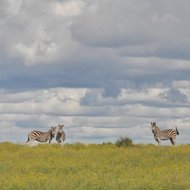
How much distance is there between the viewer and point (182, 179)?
2464 centimetres

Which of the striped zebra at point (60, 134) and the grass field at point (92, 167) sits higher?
the striped zebra at point (60, 134)

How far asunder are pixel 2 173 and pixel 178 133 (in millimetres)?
22832

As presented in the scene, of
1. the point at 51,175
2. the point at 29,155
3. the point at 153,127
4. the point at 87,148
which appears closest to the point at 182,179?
the point at 51,175

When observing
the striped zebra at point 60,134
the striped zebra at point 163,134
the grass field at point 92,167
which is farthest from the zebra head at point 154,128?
the striped zebra at point 60,134

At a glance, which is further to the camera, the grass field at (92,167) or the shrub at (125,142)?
the shrub at (125,142)

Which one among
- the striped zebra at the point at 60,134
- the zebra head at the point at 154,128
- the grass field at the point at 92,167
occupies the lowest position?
the grass field at the point at 92,167

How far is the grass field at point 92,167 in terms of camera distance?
76.0ft

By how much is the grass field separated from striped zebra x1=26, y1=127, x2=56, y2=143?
2939 millimetres

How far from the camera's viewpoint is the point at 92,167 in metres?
30.6

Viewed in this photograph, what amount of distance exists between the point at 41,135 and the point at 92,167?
15703 mm

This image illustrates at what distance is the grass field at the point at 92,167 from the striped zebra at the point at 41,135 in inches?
116

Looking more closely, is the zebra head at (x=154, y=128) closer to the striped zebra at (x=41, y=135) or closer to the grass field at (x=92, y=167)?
the grass field at (x=92, y=167)

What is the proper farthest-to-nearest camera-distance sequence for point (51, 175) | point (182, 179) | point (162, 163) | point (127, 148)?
point (127, 148)
point (162, 163)
point (51, 175)
point (182, 179)

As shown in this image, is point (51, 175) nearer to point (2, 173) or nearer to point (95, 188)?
point (2, 173)
